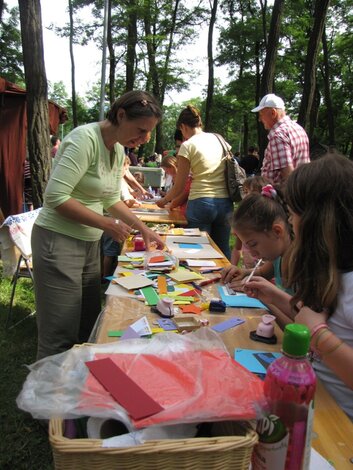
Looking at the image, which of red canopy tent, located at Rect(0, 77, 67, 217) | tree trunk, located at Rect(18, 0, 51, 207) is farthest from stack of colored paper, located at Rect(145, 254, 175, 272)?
red canopy tent, located at Rect(0, 77, 67, 217)

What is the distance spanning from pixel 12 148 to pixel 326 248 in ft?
18.9

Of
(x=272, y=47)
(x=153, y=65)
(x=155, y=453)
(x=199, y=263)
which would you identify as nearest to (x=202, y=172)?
(x=199, y=263)

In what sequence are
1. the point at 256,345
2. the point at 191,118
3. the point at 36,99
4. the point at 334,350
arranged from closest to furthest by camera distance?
the point at 334,350 → the point at 256,345 → the point at 191,118 → the point at 36,99

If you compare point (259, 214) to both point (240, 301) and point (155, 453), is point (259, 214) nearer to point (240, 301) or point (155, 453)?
point (240, 301)

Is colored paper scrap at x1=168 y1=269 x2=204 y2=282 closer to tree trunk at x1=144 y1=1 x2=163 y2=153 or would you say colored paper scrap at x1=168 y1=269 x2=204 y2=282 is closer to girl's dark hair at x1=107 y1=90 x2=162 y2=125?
girl's dark hair at x1=107 y1=90 x2=162 y2=125

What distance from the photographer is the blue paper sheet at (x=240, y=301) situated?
1630 millimetres

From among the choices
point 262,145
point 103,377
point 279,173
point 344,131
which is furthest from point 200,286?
point 344,131

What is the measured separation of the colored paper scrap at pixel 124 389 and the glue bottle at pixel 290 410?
0.61ft

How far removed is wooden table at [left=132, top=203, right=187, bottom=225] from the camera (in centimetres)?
354

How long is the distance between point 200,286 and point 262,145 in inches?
328

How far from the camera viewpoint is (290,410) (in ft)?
2.09

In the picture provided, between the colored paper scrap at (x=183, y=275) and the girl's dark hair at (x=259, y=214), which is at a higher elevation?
the girl's dark hair at (x=259, y=214)

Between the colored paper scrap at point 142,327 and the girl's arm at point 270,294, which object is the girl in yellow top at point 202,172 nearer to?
the girl's arm at point 270,294

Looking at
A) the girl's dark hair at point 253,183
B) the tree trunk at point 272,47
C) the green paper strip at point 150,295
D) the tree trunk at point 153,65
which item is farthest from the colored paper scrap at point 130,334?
the tree trunk at point 153,65
